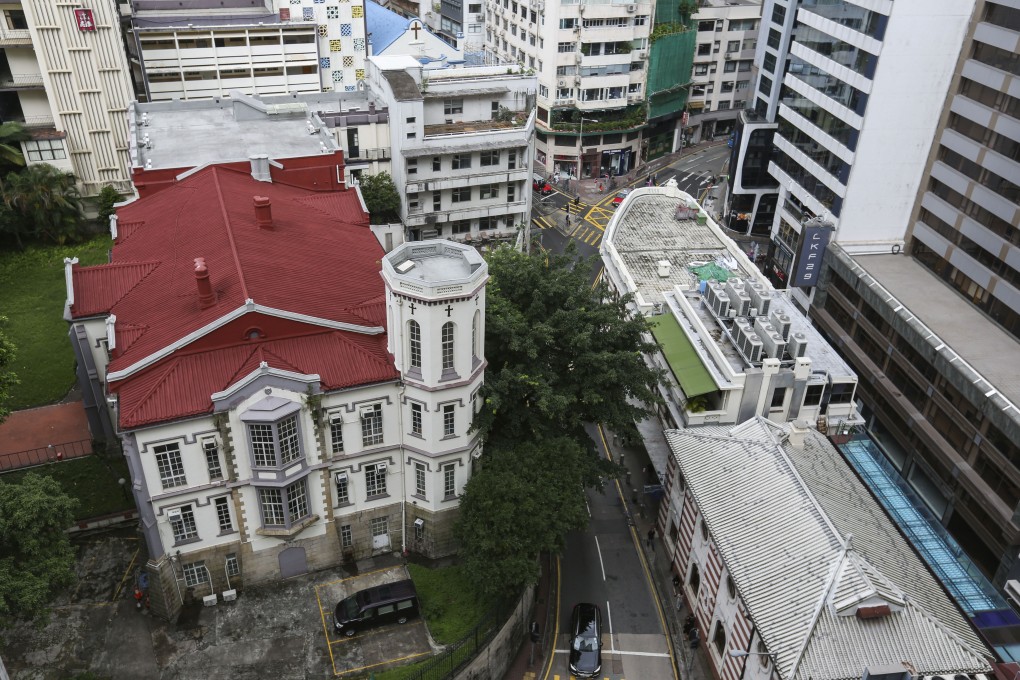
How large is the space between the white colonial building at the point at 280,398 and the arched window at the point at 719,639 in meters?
16.5

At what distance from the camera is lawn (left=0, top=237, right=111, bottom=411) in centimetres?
6450

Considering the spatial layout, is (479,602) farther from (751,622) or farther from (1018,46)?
(1018,46)

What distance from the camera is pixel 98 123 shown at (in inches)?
3403

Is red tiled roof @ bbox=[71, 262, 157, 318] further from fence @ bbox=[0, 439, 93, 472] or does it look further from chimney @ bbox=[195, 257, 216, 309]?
fence @ bbox=[0, 439, 93, 472]

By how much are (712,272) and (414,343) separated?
32.3 m

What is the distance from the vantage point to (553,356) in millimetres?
51469

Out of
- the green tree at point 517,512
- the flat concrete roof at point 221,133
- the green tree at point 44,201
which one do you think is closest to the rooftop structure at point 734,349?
the green tree at point 517,512

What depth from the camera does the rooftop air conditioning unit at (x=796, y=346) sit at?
5447cm

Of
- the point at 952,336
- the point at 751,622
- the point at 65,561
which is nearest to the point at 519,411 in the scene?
the point at 751,622

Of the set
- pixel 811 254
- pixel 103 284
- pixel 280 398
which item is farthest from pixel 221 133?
pixel 811 254

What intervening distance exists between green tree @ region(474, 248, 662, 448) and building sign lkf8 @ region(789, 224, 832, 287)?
28.1 meters

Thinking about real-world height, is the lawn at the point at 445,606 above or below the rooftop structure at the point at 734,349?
below

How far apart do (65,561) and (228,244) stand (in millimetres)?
22124

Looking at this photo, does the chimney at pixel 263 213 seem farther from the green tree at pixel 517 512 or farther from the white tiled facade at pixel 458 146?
the white tiled facade at pixel 458 146
